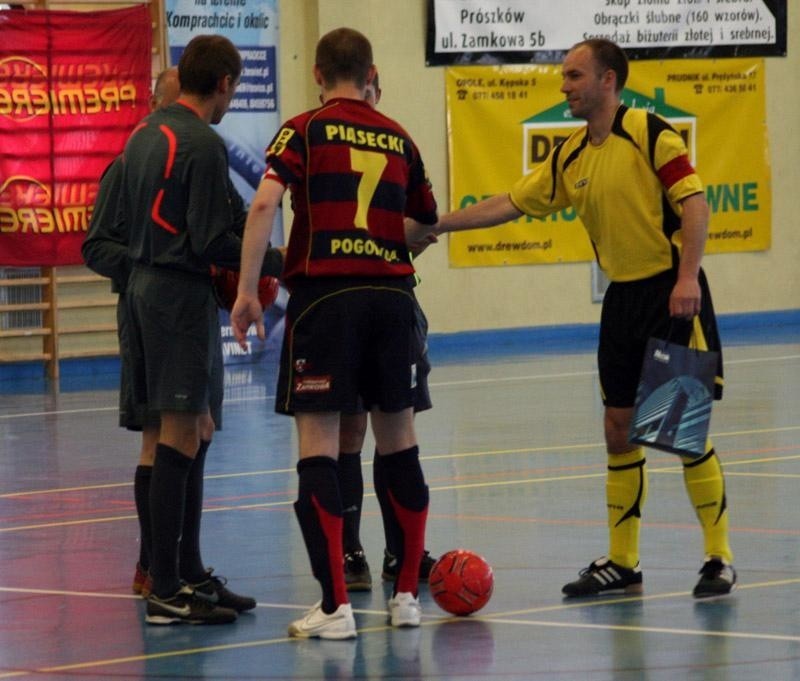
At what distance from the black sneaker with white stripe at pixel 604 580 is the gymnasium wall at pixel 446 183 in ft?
37.5

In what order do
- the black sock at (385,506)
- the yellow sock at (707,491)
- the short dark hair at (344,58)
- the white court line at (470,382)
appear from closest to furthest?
the short dark hair at (344,58)
the yellow sock at (707,491)
the black sock at (385,506)
the white court line at (470,382)

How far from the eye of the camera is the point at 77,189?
16.0m

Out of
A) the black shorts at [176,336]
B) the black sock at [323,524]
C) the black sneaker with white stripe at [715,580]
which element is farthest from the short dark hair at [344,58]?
the black sneaker with white stripe at [715,580]

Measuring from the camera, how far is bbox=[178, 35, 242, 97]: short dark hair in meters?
5.81

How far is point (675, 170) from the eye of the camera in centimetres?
600

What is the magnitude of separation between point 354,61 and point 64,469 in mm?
4818

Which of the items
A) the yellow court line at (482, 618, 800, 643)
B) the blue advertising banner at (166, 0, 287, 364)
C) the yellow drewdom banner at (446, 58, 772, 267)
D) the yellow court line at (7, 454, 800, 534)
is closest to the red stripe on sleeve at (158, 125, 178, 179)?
the yellow court line at (482, 618, 800, 643)

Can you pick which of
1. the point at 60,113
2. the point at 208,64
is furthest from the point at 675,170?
the point at 60,113

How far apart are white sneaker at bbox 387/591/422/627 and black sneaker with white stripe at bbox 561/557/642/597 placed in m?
0.67

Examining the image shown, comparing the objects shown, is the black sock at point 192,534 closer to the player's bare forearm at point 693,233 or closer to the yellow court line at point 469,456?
the player's bare forearm at point 693,233

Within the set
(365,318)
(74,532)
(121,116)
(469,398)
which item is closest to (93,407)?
(469,398)

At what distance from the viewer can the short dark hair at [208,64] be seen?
5.81m

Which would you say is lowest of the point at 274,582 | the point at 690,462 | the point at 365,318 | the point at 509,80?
the point at 274,582

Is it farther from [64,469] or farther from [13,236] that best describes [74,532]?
[13,236]
